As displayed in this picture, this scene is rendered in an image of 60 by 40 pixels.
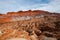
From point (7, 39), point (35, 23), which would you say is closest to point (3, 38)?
point (7, 39)

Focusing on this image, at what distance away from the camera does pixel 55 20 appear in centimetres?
3180

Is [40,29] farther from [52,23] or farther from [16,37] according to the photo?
[16,37]

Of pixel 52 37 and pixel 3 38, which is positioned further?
pixel 52 37

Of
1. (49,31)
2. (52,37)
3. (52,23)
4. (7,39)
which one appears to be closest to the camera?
(7,39)

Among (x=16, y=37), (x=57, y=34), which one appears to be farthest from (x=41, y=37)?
(x=16, y=37)

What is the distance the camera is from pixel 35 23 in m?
31.3

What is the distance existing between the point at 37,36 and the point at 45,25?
3.88m

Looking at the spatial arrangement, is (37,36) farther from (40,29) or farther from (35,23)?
(35,23)

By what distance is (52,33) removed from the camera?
1059 inches

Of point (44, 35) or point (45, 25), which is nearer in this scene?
point (44, 35)

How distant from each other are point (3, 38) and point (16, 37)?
1.85 meters

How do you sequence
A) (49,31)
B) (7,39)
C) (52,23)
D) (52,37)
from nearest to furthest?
(7,39) → (52,37) → (49,31) → (52,23)

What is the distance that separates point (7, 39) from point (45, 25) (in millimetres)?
10092

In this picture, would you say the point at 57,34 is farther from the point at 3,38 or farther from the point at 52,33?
the point at 3,38
